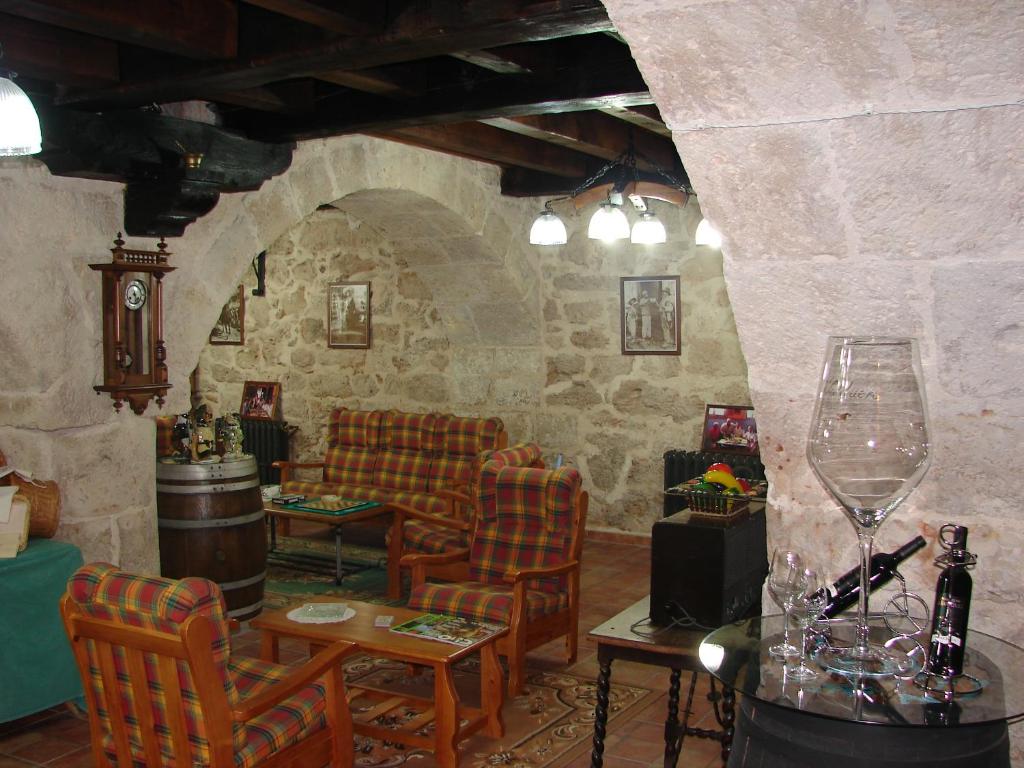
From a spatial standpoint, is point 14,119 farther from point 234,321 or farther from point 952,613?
point 234,321

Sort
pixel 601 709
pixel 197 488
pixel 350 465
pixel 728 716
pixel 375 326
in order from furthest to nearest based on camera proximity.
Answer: pixel 375 326 < pixel 350 465 < pixel 197 488 < pixel 728 716 < pixel 601 709

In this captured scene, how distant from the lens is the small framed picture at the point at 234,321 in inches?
334

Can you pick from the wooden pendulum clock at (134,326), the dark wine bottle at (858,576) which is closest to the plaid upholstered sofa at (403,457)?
the wooden pendulum clock at (134,326)

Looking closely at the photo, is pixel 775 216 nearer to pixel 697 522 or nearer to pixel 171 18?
pixel 697 522

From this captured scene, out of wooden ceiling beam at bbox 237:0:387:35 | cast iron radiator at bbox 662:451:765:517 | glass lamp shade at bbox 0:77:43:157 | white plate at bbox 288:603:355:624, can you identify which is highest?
wooden ceiling beam at bbox 237:0:387:35

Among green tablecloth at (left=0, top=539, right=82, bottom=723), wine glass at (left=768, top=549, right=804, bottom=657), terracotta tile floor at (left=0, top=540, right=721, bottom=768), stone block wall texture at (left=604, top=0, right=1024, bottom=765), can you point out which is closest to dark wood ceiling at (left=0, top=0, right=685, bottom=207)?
stone block wall texture at (left=604, top=0, right=1024, bottom=765)

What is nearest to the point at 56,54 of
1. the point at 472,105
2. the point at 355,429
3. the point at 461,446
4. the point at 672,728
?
the point at 472,105

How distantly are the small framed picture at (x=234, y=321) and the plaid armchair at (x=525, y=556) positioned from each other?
438 centimetres

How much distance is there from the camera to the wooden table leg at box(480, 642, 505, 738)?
145 inches

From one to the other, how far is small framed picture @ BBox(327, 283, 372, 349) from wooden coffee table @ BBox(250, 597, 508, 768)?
423cm

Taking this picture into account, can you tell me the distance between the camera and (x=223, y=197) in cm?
488

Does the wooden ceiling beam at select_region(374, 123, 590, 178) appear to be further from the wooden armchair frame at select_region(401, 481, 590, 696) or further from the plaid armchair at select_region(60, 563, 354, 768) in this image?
the plaid armchair at select_region(60, 563, 354, 768)

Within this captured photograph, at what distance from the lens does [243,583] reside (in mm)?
4891

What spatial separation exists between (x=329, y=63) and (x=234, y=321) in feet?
18.1
